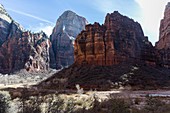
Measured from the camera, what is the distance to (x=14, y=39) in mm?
140250

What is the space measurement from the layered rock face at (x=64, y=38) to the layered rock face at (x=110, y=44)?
250ft

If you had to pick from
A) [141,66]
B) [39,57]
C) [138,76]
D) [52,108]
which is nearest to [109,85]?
[138,76]

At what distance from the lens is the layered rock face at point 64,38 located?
152125 millimetres

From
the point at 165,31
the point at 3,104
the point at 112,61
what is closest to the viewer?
the point at 3,104

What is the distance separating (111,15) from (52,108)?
55.8 meters

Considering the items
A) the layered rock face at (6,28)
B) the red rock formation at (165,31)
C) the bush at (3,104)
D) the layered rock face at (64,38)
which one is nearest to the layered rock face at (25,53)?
the layered rock face at (64,38)

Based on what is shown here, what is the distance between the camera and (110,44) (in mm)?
66750

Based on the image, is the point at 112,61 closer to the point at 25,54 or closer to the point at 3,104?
the point at 3,104

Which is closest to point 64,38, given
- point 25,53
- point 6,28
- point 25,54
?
point 25,53

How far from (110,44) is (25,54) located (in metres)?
76.9

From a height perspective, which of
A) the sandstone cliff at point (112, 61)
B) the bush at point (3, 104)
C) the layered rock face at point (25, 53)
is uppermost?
the layered rock face at point (25, 53)

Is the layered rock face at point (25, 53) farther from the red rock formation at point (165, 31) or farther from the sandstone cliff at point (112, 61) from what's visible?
the sandstone cliff at point (112, 61)

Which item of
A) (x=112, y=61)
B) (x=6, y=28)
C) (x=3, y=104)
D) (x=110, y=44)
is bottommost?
(x=3, y=104)

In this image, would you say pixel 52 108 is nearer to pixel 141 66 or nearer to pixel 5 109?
pixel 5 109
